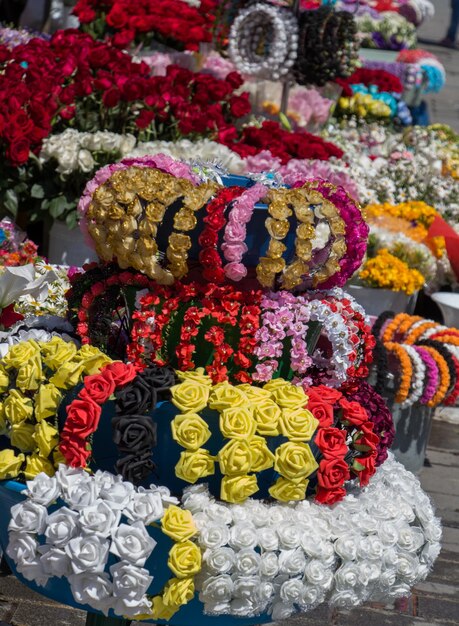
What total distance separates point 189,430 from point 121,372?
0.17 m

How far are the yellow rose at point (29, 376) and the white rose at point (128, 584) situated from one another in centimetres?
40

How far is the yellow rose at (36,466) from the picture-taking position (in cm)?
192

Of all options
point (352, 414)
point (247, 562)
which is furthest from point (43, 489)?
point (352, 414)

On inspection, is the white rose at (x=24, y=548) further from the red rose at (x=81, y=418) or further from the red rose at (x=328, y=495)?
the red rose at (x=328, y=495)

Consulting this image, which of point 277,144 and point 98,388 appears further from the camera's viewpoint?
point 277,144

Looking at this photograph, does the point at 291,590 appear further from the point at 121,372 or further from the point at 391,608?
the point at 391,608

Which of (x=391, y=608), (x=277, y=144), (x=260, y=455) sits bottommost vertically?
(x=391, y=608)

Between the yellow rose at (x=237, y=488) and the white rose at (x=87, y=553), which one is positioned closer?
the white rose at (x=87, y=553)

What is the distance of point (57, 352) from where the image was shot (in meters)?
2.02

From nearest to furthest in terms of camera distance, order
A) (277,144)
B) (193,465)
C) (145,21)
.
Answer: (193,465), (277,144), (145,21)

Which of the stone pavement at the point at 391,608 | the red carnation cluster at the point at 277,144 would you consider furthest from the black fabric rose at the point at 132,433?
the red carnation cluster at the point at 277,144

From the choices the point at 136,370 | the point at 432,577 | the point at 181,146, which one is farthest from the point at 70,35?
the point at 136,370

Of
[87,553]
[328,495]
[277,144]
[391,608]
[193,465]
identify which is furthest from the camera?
[277,144]

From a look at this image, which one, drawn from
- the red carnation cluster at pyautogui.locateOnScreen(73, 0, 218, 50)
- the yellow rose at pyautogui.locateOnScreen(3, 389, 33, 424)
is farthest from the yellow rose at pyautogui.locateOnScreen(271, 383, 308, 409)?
the red carnation cluster at pyautogui.locateOnScreen(73, 0, 218, 50)
